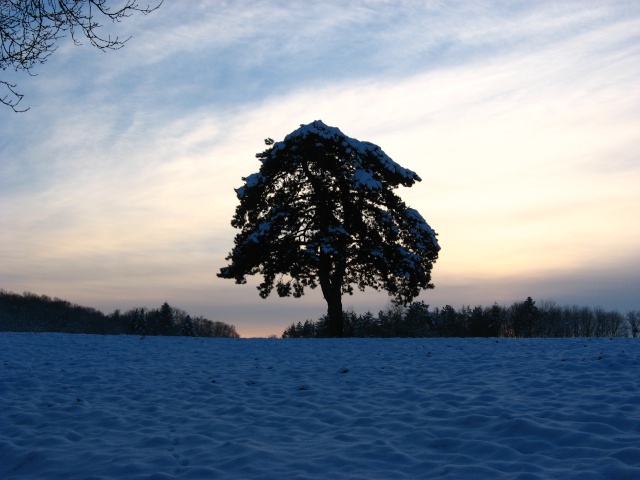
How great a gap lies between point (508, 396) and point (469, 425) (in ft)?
6.61

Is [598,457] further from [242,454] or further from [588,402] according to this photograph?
[242,454]

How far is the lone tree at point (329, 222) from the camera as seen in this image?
2411 centimetres

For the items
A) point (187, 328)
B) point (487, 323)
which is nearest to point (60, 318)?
point (187, 328)

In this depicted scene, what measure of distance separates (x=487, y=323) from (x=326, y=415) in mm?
85929

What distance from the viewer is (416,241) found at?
25422mm

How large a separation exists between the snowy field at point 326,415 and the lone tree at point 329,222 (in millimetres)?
9472

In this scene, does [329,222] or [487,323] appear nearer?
[329,222]

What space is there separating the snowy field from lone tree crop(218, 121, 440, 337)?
947 cm

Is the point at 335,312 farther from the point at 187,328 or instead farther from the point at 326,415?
the point at 187,328

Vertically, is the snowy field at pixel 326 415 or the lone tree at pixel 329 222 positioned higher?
the lone tree at pixel 329 222

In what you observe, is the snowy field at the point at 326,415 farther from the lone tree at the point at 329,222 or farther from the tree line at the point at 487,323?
the tree line at the point at 487,323

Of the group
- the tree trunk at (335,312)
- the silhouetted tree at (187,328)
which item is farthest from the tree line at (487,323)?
the tree trunk at (335,312)

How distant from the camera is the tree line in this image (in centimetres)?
8688

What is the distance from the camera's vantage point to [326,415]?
8414 millimetres
